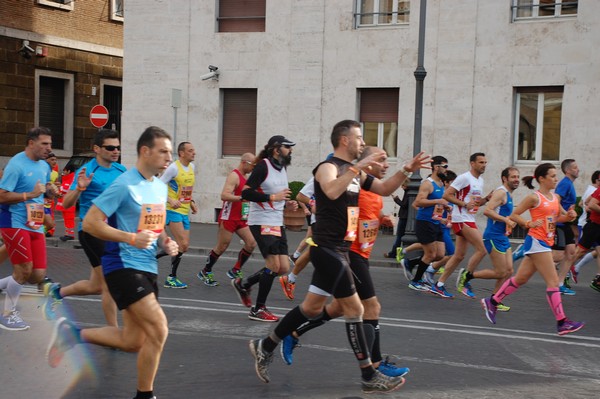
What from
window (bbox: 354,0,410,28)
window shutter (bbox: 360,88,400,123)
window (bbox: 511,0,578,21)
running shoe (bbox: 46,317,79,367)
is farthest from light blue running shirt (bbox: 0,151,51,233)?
window (bbox: 354,0,410,28)

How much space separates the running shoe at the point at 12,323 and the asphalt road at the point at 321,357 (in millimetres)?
122

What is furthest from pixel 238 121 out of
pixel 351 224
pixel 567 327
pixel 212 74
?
pixel 351 224

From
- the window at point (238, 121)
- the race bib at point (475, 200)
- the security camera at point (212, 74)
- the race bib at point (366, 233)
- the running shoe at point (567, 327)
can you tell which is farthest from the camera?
the window at point (238, 121)

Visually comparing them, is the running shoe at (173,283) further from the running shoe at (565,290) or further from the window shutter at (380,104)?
the window shutter at (380,104)

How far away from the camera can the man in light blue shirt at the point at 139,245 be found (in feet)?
17.8

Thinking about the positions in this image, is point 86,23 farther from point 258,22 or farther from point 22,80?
point 258,22

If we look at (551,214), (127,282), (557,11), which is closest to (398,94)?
(557,11)

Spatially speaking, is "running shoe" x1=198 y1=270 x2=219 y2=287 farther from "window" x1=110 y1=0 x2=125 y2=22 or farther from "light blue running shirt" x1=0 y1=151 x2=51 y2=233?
"window" x1=110 y1=0 x2=125 y2=22

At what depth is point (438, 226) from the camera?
1197 centimetres

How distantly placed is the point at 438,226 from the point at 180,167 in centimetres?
354

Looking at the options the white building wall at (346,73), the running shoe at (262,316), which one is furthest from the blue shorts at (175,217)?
the white building wall at (346,73)

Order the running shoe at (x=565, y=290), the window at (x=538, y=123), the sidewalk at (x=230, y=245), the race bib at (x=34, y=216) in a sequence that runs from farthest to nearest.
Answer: the window at (x=538, y=123)
the sidewalk at (x=230, y=245)
the running shoe at (x=565, y=290)
the race bib at (x=34, y=216)

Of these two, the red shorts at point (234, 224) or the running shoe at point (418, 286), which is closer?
the red shorts at point (234, 224)

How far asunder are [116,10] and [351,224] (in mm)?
30280
